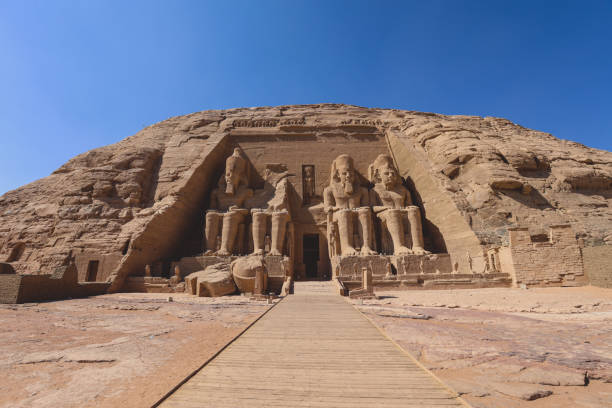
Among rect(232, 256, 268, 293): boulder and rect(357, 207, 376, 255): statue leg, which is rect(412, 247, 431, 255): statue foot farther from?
rect(232, 256, 268, 293): boulder

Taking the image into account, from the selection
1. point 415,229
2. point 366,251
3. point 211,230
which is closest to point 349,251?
point 366,251

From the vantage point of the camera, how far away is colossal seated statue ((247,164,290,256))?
43.5 feet

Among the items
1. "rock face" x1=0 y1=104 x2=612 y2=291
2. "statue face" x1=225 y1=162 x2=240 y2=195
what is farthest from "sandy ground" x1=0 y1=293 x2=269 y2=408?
"statue face" x1=225 y1=162 x2=240 y2=195

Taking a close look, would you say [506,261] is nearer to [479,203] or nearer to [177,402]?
[479,203]

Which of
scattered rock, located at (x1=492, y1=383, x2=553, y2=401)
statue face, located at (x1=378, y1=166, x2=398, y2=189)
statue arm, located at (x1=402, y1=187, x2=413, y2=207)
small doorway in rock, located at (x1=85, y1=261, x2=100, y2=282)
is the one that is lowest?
scattered rock, located at (x1=492, y1=383, x2=553, y2=401)

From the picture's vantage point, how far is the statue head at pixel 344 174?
1488cm

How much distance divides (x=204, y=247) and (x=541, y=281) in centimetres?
1283

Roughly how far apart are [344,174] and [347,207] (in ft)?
5.75

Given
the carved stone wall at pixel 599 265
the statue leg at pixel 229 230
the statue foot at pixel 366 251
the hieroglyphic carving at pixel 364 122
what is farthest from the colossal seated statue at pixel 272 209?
the carved stone wall at pixel 599 265

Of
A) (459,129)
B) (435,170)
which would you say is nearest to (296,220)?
(435,170)

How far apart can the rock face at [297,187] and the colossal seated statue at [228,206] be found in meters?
1.14

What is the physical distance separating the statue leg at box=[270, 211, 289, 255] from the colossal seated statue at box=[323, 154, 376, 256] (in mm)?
2236

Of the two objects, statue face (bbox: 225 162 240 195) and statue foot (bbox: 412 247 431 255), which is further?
statue face (bbox: 225 162 240 195)

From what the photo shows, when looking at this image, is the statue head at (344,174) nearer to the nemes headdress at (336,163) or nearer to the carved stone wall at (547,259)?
the nemes headdress at (336,163)
